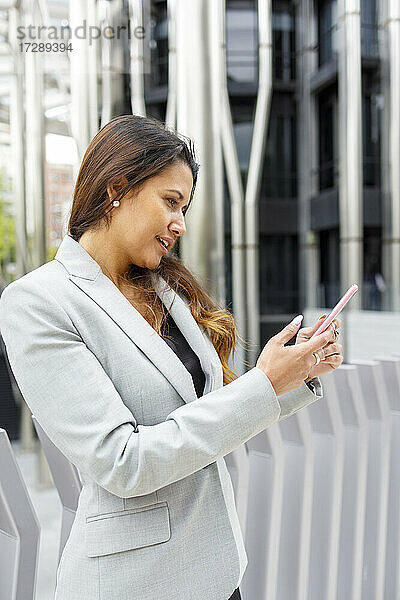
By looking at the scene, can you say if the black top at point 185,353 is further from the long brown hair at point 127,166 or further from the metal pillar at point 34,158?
the metal pillar at point 34,158

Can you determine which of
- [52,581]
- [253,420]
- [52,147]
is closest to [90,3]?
[52,147]

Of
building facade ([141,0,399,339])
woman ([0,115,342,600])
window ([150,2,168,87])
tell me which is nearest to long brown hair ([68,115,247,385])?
woman ([0,115,342,600])

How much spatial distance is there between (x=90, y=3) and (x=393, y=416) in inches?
188

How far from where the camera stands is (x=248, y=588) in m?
1.81

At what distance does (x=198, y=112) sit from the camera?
5.44 meters

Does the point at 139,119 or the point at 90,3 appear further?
the point at 90,3

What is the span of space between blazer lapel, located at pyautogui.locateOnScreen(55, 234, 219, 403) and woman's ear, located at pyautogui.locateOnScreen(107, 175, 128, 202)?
0.11m

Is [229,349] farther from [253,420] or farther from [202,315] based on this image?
[253,420]

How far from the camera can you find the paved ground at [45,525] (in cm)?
327

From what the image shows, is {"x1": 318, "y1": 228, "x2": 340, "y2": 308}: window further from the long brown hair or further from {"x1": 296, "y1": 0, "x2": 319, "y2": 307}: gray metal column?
the long brown hair

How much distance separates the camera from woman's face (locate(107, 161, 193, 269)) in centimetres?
120

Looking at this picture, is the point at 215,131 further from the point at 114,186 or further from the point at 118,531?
the point at 118,531

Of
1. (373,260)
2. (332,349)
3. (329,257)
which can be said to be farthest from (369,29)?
(332,349)

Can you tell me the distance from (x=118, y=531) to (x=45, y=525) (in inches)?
125
